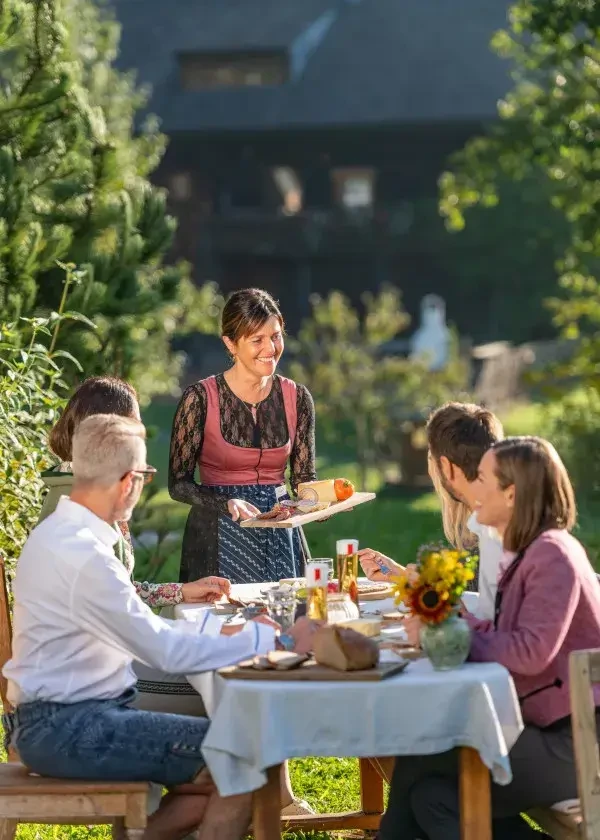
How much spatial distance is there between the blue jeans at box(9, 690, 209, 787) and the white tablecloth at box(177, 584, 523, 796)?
0.27 m

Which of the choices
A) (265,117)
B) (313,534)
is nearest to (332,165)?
(265,117)

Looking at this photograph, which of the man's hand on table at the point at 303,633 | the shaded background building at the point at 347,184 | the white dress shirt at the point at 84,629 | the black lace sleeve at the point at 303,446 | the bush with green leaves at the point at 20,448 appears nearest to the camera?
the white dress shirt at the point at 84,629

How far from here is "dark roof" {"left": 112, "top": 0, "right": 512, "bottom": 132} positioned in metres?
31.6

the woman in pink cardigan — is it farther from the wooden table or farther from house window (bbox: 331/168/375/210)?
house window (bbox: 331/168/375/210)

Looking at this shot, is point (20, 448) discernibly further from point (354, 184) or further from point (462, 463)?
point (354, 184)

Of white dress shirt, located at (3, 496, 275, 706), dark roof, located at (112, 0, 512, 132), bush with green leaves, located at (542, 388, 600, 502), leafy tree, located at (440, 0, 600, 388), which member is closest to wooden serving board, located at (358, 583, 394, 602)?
white dress shirt, located at (3, 496, 275, 706)

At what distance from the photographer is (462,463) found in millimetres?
4297

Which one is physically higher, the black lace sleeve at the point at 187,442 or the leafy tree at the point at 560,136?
the leafy tree at the point at 560,136

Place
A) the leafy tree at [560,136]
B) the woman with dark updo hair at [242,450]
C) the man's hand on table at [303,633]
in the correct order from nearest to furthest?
the man's hand on table at [303,633] < the woman with dark updo hair at [242,450] < the leafy tree at [560,136]

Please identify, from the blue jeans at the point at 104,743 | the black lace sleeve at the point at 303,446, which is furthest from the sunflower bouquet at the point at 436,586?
the black lace sleeve at the point at 303,446

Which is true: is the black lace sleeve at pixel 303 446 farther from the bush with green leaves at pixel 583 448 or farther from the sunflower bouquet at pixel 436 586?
the bush with green leaves at pixel 583 448

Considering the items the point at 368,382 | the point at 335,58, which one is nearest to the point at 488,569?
the point at 368,382

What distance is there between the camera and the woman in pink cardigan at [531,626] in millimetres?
3621

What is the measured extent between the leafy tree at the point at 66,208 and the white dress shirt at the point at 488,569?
3.41m
